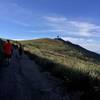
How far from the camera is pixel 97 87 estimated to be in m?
14.9

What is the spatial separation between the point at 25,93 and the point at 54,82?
12.7 feet

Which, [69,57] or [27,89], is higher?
[27,89]

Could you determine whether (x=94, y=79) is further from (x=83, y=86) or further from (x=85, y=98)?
(x=85, y=98)

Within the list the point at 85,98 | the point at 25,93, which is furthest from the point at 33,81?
the point at 85,98

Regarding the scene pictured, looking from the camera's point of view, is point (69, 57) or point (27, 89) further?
point (69, 57)

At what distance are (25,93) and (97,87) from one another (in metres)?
2.71

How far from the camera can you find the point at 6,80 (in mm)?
18203

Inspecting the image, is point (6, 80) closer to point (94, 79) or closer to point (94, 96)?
point (94, 79)

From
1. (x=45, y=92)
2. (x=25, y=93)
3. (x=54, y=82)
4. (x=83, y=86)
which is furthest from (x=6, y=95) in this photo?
(x=54, y=82)

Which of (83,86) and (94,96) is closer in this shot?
(94,96)

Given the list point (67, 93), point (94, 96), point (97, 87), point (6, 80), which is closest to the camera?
point (94, 96)

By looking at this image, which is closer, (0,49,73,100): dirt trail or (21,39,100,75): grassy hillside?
(0,49,73,100): dirt trail

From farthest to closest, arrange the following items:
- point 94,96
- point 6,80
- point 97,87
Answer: point 6,80 < point 97,87 < point 94,96

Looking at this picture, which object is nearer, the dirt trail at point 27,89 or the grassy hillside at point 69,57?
the dirt trail at point 27,89
